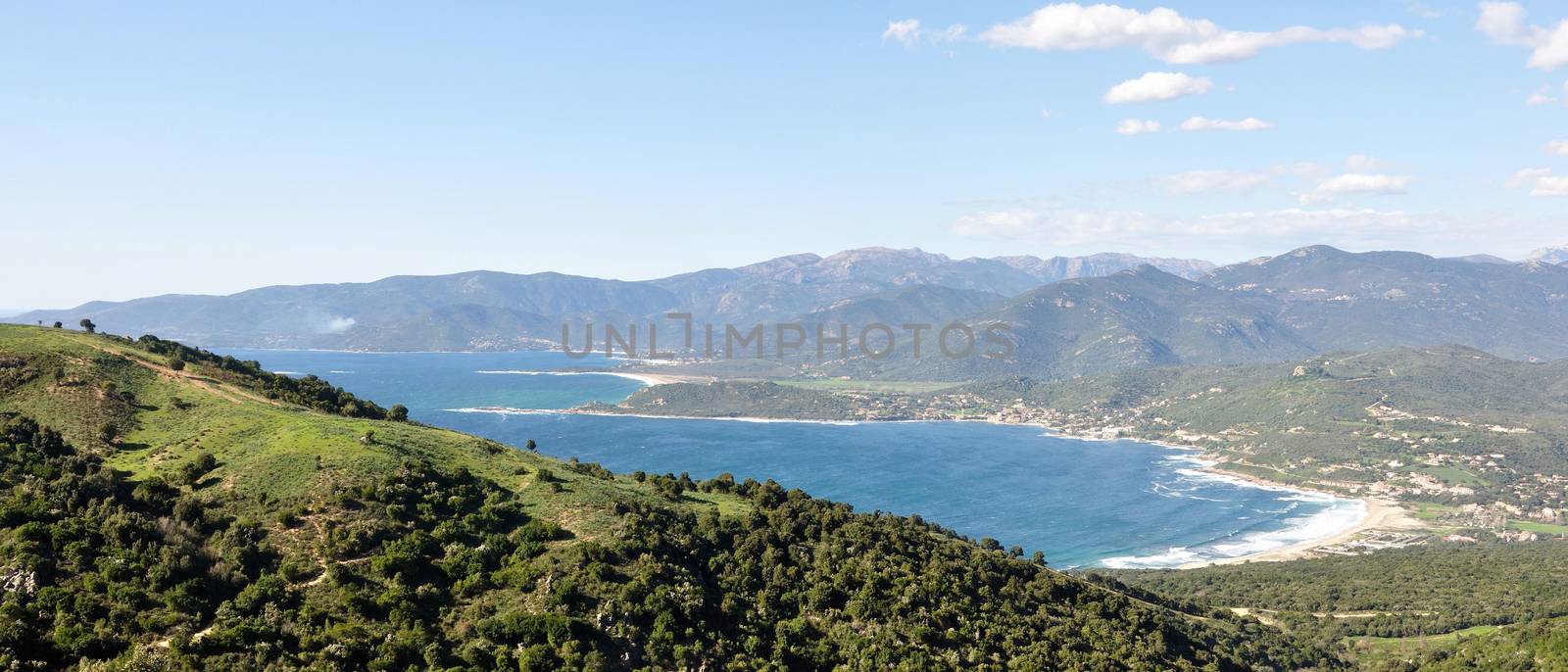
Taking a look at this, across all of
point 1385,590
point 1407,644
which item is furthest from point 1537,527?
point 1407,644

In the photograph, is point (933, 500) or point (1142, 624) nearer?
point (1142, 624)

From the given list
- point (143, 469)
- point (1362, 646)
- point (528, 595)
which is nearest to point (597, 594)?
point (528, 595)

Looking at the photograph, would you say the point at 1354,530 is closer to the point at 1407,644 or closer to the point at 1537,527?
the point at 1537,527

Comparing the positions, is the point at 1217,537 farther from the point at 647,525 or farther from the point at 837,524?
the point at 647,525

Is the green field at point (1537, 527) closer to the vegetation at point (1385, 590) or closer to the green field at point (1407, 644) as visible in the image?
the vegetation at point (1385, 590)

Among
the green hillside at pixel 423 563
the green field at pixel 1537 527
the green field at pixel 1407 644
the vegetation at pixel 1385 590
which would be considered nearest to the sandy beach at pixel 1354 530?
the vegetation at pixel 1385 590

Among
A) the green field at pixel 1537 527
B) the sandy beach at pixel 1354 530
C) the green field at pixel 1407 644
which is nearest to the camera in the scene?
the green field at pixel 1407 644

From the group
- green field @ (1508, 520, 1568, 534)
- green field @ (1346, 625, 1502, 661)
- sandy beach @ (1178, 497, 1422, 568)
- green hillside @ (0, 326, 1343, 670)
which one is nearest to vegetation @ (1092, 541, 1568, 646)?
green field @ (1346, 625, 1502, 661)

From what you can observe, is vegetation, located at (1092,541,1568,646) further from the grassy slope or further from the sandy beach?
the grassy slope
